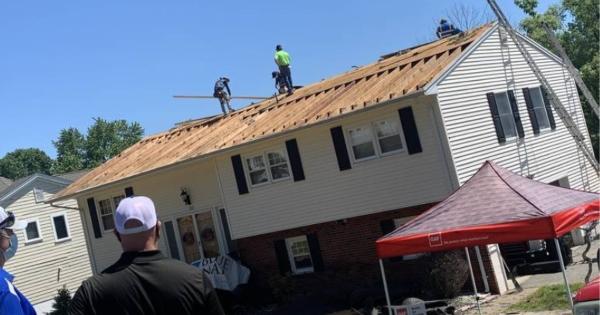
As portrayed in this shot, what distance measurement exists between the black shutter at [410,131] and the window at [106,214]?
13.1 meters

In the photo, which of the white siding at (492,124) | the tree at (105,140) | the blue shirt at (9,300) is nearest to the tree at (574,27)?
the white siding at (492,124)

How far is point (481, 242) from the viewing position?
10.4 metres

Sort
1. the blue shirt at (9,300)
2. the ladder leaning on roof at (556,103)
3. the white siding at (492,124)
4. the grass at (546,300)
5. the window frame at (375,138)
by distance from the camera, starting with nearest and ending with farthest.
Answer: the blue shirt at (9,300)
the grass at (546,300)
the white siding at (492,124)
the window frame at (375,138)
the ladder leaning on roof at (556,103)

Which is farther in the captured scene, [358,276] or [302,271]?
[302,271]

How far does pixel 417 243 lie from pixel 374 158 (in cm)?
708

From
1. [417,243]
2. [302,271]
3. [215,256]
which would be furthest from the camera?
[215,256]

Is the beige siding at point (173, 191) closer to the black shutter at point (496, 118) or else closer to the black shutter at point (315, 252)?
the black shutter at point (315, 252)

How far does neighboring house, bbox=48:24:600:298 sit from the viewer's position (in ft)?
56.5

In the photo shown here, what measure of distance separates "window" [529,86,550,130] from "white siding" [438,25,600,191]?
0.81 ft

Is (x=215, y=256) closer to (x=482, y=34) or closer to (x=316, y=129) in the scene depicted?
(x=316, y=129)

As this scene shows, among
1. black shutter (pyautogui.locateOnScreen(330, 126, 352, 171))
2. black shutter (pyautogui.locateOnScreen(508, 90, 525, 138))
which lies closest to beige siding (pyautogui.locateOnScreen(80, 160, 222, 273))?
black shutter (pyautogui.locateOnScreen(330, 126, 352, 171))

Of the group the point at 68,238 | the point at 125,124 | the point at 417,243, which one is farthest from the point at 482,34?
the point at 125,124

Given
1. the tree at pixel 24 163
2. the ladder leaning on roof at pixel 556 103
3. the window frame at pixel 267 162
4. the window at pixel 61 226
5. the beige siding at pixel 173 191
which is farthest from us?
the tree at pixel 24 163

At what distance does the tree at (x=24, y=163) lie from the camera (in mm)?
87594
